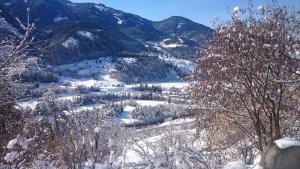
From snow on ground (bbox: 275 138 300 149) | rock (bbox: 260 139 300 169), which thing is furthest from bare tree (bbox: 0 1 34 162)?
snow on ground (bbox: 275 138 300 149)

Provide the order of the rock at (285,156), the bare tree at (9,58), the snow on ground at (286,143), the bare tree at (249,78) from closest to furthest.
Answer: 1. the rock at (285,156)
2. the snow on ground at (286,143)
3. the bare tree at (9,58)
4. the bare tree at (249,78)

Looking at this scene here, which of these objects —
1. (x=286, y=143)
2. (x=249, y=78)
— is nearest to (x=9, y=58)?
(x=286, y=143)

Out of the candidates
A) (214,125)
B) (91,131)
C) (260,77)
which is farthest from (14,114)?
(260,77)

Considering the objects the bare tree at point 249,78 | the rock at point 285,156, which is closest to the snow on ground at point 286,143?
the rock at point 285,156

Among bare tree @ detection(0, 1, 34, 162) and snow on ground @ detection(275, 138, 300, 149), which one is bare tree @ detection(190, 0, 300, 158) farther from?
bare tree @ detection(0, 1, 34, 162)

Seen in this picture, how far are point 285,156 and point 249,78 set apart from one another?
9.53 metres

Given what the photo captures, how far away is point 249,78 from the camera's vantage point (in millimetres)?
22438

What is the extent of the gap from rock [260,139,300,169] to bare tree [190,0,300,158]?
23.9ft

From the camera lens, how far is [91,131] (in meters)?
16.7

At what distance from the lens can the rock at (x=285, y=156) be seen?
13195mm

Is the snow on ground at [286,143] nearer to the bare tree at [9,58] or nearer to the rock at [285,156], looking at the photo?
the rock at [285,156]

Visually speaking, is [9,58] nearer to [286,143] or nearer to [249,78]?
[286,143]

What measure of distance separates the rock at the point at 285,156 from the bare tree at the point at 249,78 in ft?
23.9

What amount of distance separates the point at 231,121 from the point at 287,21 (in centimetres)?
557
